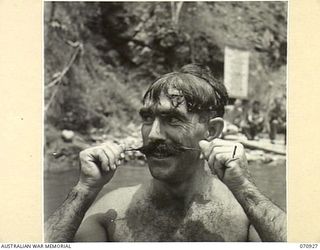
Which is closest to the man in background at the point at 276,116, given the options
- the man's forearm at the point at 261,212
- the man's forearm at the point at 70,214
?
the man's forearm at the point at 261,212

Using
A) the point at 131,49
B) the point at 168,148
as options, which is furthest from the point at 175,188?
the point at 131,49

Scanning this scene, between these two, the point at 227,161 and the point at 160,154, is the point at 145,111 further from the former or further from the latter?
the point at 227,161

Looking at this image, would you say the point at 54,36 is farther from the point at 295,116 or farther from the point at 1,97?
the point at 295,116

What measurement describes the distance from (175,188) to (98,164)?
27 cm

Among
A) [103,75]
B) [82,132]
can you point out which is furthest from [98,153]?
[103,75]

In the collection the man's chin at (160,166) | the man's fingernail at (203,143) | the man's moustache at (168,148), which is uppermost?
the man's fingernail at (203,143)

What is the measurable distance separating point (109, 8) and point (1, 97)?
1.58 feet

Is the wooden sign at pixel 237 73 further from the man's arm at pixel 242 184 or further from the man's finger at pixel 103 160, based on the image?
the man's finger at pixel 103 160

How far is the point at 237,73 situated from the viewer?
2084 mm

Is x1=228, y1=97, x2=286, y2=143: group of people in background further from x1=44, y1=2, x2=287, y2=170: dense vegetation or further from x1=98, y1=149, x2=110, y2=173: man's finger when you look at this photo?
x1=98, y1=149, x2=110, y2=173: man's finger

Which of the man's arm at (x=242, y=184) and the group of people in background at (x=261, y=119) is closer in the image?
the man's arm at (x=242, y=184)

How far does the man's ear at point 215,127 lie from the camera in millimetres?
2070

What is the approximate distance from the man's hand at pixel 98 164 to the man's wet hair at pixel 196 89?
0.70ft

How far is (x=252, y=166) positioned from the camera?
6.84 feet
